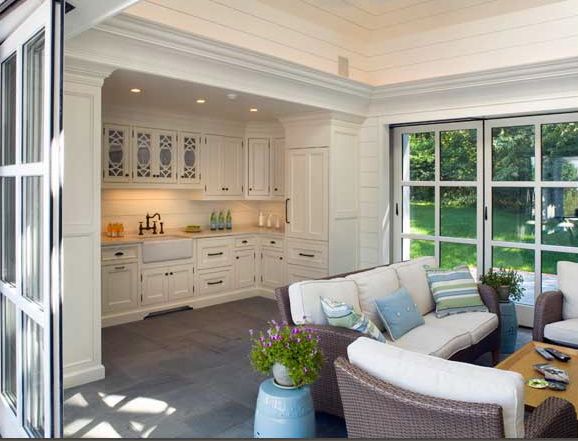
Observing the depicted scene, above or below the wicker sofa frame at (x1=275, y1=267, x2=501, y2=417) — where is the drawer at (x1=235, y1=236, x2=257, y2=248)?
above

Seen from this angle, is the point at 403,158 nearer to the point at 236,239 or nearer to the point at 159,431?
the point at 236,239

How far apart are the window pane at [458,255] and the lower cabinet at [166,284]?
3.07 m

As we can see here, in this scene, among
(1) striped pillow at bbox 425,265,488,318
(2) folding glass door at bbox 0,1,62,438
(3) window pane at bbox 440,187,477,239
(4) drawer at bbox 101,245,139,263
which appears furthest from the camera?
(3) window pane at bbox 440,187,477,239

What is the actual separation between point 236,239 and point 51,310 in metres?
4.53

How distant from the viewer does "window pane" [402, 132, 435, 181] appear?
19.7 ft

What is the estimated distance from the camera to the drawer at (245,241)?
6.61 metres

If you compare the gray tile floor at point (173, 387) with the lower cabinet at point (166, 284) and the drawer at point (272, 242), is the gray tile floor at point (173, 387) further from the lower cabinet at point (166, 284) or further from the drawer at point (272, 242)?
the drawer at point (272, 242)

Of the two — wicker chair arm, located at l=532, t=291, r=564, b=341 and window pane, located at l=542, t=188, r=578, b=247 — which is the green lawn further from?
wicker chair arm, located at l=532, t=291, r=564, b=341

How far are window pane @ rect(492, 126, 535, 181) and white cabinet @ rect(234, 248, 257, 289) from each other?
3.25 metres

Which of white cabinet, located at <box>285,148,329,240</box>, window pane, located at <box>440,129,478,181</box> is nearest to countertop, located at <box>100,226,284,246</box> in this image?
white cabinet, located at <box>285,148,329,240</box>

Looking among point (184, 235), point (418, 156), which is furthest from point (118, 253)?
point (418, 156)

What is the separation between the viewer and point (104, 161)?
557 cm

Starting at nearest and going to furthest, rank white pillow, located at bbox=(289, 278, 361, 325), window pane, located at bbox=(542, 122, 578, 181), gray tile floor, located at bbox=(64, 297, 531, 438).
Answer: gray tile floor, located at bbox=(64, 297, 531, 438) → white pillow, located at bbox=(289, 278, 361, 325) → window pane, located at bbox=(542, 122, 578, 181)

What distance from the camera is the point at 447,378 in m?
1.81
